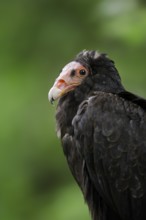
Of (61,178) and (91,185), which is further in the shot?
(61,178)

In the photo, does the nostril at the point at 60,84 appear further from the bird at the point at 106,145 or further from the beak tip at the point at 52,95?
the beak tip at the point at 52,95

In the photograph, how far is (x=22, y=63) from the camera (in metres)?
21.1

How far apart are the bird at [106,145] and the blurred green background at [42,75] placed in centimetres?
74

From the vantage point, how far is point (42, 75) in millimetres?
21281

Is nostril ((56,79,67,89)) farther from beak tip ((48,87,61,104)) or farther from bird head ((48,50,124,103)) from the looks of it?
beak tip ((48,87,61,104))

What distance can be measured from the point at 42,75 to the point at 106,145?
189cm

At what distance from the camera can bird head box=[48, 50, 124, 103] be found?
20031 millimetres

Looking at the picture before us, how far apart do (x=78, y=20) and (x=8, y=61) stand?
2.18ft

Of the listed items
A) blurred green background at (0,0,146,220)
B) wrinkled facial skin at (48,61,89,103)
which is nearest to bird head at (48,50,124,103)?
wrinkled facial skin at (48,61,89,103)

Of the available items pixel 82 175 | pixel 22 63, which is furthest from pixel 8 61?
pixel 82 175

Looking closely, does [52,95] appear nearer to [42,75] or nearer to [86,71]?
[86,71]

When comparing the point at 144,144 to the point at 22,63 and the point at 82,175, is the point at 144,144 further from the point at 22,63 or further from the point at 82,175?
the point at 22,63

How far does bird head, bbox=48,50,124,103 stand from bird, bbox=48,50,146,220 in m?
0.04

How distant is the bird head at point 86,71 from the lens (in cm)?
2003
